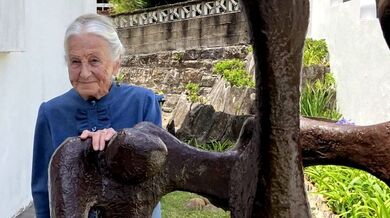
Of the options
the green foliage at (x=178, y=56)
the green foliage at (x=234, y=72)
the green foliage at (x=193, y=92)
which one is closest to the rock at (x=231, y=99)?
the green foliage at (x=234, y=72)

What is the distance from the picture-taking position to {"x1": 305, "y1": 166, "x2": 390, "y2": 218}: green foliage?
4973 millimetres

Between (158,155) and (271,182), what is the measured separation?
0.18 meters

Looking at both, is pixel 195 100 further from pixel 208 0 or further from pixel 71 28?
pixel 71 28

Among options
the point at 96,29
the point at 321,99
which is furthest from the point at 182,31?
the point at 96,29

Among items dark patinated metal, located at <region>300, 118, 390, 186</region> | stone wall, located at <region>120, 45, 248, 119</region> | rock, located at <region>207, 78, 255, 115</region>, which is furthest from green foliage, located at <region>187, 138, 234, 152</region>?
dark patinated metal, located at <region>300, 118, 390, 186</region>

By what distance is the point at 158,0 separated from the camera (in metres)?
16.1

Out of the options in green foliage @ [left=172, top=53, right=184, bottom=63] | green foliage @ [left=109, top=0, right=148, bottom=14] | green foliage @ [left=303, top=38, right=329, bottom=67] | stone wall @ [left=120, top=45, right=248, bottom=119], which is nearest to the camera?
green foliage @ [left=303, top=38, right=329, bottom=67]

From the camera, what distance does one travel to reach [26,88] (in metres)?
6.85

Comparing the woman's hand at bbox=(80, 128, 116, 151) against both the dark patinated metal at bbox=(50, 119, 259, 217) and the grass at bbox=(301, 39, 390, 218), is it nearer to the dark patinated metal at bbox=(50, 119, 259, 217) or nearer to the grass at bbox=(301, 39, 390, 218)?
the dark patinated metal at bbox=(50, 119, 259, 217)

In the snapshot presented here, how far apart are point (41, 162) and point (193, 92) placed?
9.25 m

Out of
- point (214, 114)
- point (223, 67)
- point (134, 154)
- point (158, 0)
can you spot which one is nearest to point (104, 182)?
point (134, 154)

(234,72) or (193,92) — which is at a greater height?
(234,72)

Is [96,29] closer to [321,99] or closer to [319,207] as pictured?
[319,207]

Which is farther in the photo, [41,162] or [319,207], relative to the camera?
[319,207]
